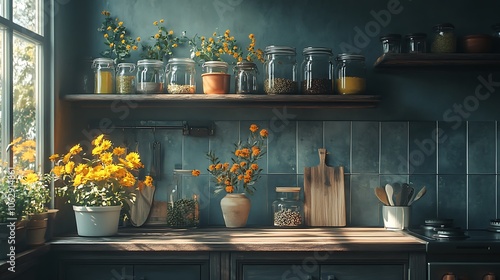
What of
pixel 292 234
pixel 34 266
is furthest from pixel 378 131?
pixel 34 266

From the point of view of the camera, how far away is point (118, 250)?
3.05 metres

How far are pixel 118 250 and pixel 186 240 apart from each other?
33 cm

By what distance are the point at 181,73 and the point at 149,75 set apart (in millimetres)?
183

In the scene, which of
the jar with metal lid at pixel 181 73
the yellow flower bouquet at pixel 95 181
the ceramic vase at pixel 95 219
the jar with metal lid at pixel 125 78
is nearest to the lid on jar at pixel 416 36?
the jar with metal lid at pixel 181 73

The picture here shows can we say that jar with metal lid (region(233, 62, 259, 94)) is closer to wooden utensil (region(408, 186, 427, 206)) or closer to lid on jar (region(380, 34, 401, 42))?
lid on jar (region(380, 34, 401, 42))

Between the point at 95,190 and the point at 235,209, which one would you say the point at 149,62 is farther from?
the point at 235,209

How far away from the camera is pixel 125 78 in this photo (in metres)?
3.58

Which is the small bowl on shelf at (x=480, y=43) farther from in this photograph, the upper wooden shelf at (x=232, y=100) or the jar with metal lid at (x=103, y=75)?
the jar with metal lid at (x=103, y=75)

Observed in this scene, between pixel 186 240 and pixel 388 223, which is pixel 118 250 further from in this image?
pixel 388 223

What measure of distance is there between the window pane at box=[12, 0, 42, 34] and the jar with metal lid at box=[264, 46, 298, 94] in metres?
1.27

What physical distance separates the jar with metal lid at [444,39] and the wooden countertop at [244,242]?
42.2 inches

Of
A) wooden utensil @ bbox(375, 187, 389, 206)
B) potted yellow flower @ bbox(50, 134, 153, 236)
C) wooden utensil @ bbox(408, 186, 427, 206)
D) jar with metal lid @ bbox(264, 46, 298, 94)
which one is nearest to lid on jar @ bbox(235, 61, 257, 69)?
jar with metal lid @ bbox(264, 46, 298, 94)

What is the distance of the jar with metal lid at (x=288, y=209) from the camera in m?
3.61

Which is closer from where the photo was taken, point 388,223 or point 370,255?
point 370,255
